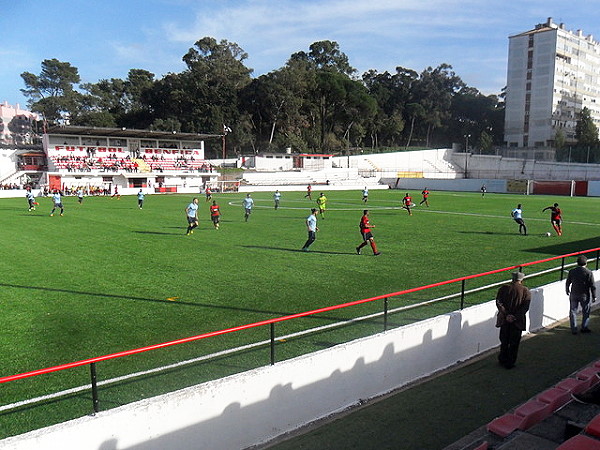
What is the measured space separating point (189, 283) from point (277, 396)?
7055 millimetres

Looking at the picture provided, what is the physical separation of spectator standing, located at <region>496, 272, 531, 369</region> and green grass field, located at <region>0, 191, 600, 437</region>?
1.72m

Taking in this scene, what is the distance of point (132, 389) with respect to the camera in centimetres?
645

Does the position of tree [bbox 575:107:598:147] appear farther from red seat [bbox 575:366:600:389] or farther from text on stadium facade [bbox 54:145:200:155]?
red seat [bbox 575:366:600:389]

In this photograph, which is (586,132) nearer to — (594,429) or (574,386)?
(574,386)

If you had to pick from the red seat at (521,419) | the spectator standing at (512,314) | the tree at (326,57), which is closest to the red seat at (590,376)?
the red seat at (521,419)

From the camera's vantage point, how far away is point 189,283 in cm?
1252

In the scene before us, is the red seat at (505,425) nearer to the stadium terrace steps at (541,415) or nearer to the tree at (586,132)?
the stadium terrace steps at (541,415)

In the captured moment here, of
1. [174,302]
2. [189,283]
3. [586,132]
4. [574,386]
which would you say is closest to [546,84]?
[586,132]

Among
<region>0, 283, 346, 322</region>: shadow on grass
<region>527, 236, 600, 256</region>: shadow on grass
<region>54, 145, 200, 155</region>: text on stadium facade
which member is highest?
<region>54, 145, 200, 155</region>: text on stadium facade

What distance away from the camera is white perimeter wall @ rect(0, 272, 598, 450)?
488cm

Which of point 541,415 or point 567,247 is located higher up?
point 541,415

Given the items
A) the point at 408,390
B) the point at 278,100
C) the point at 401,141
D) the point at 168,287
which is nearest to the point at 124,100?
the point at 278,100

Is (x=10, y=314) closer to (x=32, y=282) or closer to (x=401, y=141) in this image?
(x=32, y=282)

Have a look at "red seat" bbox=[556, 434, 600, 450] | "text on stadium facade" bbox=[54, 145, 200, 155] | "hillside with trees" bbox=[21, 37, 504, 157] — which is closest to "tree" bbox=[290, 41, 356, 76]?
"hillside with trees" bbox=[21, 37, 504, 157]
